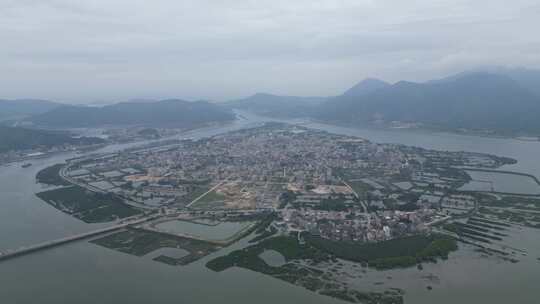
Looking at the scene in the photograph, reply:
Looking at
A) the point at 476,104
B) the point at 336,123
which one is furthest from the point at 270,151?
the point at 476,104

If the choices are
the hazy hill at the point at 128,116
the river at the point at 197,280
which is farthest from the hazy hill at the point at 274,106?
the river at the point at 197,280

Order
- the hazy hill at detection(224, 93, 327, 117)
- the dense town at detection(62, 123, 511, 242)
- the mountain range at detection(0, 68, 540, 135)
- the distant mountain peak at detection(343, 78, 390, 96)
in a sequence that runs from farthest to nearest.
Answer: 1. the distant mountain peak at detection(343, 78, 390, 96)
2. the hazy hill at detection(224, 93, 327, 117)
3. the mountain range at detection(0, 68, 540, 135)
4. the dense town at detection(62, 123, 511, 242)

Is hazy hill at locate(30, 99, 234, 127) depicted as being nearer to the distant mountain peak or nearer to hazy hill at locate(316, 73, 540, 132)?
hazy hill at locate(316, 73, 540, 132)

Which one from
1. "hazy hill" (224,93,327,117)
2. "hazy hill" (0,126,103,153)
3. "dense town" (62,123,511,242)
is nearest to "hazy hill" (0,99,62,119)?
"hazy hill" (0,126,103,153)

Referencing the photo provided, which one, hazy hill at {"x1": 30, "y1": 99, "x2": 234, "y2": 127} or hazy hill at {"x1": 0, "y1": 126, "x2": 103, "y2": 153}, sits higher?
hazy hill at {"x1": 30, "y1": 99, "x2": 234, "y2": 127}

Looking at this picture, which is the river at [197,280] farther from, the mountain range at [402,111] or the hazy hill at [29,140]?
the mountain range at [402,111]

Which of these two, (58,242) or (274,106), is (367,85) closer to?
(274,106)
